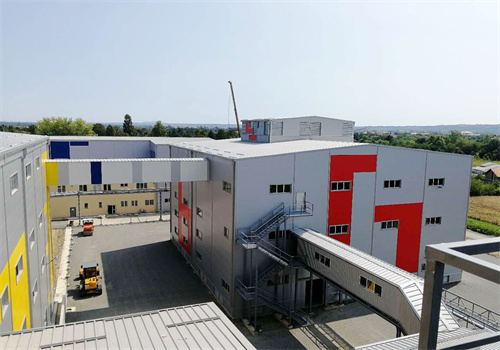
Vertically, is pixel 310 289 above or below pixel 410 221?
below

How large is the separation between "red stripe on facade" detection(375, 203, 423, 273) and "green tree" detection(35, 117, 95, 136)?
79758 millimetres

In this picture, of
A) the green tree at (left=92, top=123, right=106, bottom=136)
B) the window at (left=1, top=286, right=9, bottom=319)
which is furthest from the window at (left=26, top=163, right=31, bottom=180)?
the green tree at (left=92, top=123, right=106, bottom=136)

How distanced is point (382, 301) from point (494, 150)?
99966 millimetres

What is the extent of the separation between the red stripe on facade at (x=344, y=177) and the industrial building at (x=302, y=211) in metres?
Result: 0.06

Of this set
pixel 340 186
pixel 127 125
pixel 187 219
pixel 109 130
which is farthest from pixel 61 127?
pixel 340 186

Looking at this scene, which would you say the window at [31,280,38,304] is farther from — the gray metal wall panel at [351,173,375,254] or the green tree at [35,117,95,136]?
the green tree at [35,117,95,136]

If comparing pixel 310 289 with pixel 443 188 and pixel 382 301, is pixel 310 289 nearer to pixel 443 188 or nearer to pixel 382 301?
pixel 382 301

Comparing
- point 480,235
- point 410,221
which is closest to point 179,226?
point 410,221

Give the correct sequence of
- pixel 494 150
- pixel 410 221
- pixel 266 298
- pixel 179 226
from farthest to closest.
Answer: pixel 494 150 < pixel 179 226 < pixel 410 221 < pixel 266 298

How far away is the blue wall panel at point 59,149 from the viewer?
42344 millimetres

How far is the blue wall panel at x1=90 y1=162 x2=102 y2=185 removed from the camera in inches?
841

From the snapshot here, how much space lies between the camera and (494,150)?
3809 inches

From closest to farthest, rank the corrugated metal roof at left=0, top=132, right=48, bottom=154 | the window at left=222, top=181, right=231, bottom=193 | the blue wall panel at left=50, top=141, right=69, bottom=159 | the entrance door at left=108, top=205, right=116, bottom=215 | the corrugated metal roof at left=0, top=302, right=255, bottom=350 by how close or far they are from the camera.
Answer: the corrugated metal roof at left=0, top=302, right=255, bottom=350 → the corrugated metal roof at left=0, top=132, right=48, bottom=154 → the window at left=222, top=181, right=231, bottom=193 → the blue wall panel at left=50, top=141, right=69, bottom=159 → the entrance door at left=108, top=205, right=116, bottom=215

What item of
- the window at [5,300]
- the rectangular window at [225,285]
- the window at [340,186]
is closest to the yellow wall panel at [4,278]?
the window at [5,300]
